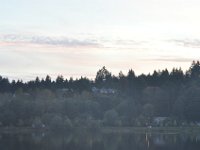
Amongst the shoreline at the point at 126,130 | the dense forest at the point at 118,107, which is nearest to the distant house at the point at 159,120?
the dense forest at the point at 118,107

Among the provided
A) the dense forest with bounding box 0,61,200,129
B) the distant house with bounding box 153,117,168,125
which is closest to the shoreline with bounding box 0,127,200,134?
the dense forest with bounding box 0,61,200,129

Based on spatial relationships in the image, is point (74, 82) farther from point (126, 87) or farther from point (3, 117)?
point (3, 117)

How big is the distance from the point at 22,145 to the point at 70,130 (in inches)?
1204

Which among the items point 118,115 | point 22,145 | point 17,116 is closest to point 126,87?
point 118,115

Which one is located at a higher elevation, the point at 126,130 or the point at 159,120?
the point at 159,120

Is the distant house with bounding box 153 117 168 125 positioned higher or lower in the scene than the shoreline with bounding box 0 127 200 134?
higher

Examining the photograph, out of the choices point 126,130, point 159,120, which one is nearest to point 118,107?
point 159,120

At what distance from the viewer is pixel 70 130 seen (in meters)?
96.9

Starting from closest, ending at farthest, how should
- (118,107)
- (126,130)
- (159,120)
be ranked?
(126,130) < (159,120) < (118,107)

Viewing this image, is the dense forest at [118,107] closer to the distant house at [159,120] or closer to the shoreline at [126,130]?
the distant house at [159,120]

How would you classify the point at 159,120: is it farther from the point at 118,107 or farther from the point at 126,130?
the point at 126,130

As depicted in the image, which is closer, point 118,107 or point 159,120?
point 159,120

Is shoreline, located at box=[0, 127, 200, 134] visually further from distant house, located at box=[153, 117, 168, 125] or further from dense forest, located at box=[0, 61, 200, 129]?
distant house, located at box=[153, 117, 168, 125]

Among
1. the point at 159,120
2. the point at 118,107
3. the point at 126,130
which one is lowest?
the point at 126,130
